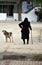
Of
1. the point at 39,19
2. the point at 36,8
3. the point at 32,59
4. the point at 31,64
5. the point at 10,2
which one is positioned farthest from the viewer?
the point at 10,2

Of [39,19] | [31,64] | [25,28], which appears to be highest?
[31,64]

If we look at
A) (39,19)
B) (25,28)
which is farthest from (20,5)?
(25,28)

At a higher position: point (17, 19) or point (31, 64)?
point (31, 64)

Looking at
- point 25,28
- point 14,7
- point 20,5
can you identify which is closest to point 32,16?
point 20,5

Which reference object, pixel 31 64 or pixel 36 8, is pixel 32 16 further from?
pixel 31 64

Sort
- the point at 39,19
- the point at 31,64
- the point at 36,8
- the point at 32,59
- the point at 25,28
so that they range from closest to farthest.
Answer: the point at 31,64
the point at 32,59
the point at 25,28
the point at 39,19
the point at 36,8

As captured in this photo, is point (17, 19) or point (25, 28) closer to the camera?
point (25, 28)

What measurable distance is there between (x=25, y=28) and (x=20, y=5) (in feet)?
121

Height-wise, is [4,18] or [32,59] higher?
[32,59]

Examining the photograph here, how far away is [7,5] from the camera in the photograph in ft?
200

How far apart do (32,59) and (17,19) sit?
40832 millimetres

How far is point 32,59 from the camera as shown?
26.5ft

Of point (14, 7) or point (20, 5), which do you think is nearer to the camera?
point (20, 5)

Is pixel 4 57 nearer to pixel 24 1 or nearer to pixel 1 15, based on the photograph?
pixel 1 15
